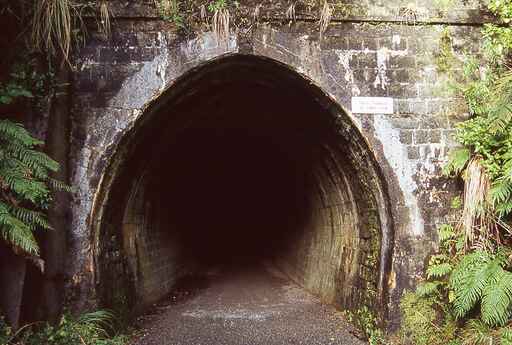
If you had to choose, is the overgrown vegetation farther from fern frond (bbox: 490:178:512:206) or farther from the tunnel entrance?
the tunnel entrance

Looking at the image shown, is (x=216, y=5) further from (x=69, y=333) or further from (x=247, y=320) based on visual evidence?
(x=247, y=320)

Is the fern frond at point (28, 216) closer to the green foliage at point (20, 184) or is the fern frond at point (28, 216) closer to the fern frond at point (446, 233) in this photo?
the green foliage at point (20, 184)

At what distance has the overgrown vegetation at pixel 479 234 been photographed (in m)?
4.73

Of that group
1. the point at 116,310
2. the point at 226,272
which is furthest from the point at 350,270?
the point at 226,272

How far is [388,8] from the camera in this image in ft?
19.0

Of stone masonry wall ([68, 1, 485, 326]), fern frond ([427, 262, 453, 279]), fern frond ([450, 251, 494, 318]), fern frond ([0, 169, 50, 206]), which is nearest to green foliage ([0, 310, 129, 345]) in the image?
stone masonry wall ([68, 1, 485, 326])

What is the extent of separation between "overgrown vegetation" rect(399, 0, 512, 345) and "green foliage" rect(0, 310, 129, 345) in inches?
131

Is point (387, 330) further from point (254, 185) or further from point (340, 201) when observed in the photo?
point (254, 185)

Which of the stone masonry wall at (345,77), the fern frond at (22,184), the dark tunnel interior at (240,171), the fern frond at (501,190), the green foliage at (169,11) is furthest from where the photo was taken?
the dark tunnel interior at (240,171)

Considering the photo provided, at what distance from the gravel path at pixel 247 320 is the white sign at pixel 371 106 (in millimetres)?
2813

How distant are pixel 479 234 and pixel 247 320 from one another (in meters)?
3.30

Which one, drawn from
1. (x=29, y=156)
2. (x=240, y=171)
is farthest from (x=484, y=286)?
(x=240, y=171)

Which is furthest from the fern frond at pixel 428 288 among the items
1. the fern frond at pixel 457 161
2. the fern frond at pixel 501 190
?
the fern frond at pixel 457 161

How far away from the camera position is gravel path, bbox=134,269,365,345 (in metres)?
5.71
